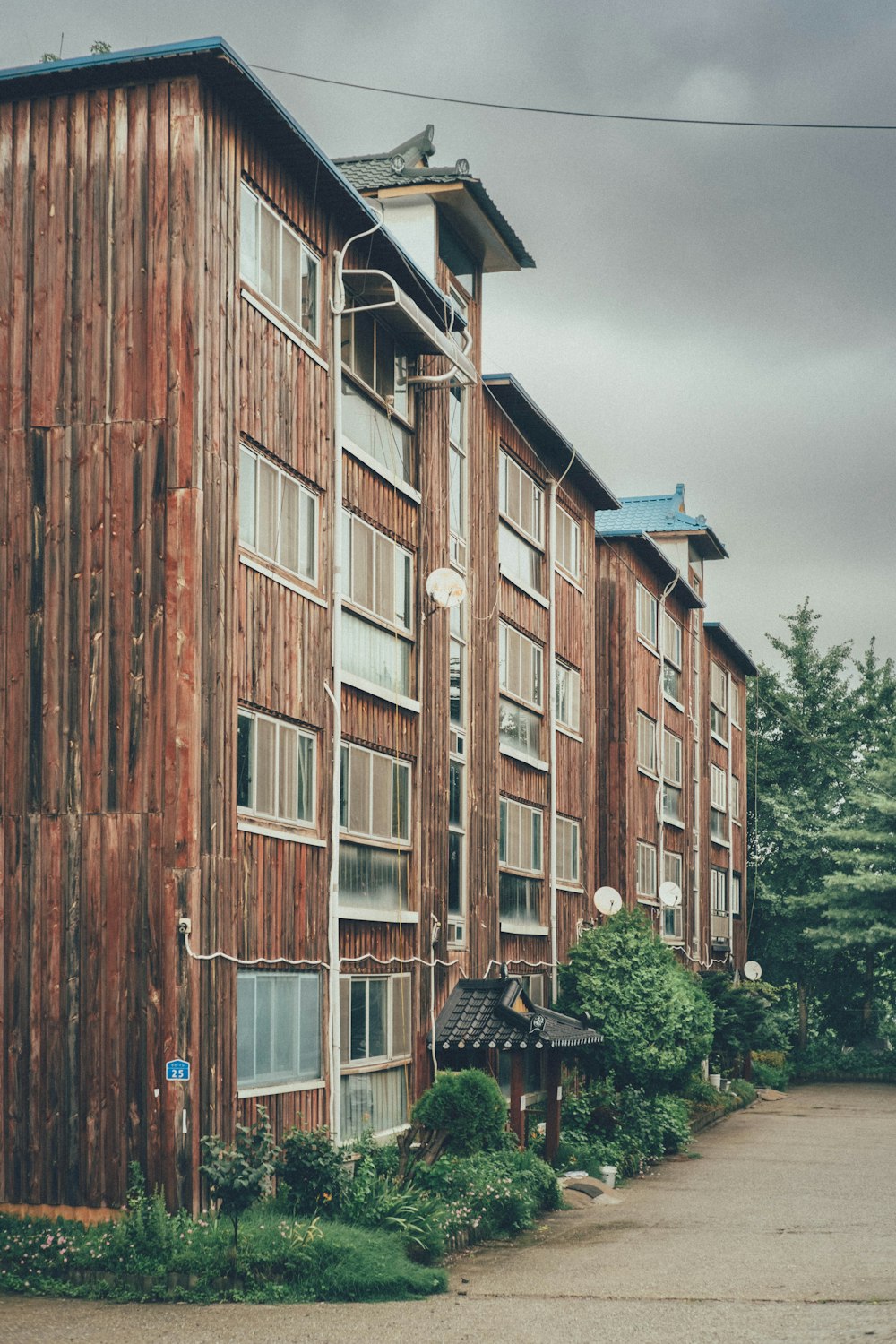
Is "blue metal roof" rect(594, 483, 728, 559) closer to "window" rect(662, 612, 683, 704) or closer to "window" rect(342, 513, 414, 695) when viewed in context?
"window" rect(662, 612, 683, 704)

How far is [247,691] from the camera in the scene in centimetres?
1905

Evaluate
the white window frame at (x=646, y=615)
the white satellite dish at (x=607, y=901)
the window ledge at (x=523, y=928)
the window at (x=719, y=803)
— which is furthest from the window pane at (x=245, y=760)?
the window at (x=719, y=803)

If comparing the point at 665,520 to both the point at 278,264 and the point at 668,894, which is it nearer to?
the point at 668,894

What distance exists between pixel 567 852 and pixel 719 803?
18631 mm

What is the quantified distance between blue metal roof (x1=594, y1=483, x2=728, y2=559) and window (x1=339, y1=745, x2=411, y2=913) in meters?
24.2

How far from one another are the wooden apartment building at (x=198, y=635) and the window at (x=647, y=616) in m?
16.1

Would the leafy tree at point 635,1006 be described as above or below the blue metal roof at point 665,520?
below

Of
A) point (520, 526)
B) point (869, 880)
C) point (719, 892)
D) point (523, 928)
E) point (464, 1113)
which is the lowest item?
point (464, 1113)

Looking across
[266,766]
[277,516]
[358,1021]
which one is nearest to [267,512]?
[277,516]

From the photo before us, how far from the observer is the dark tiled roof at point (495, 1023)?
24.2 m

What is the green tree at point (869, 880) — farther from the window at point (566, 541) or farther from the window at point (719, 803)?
the window at point (566, 541)

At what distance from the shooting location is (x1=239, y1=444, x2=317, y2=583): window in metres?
19.4

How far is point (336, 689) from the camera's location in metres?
21.2

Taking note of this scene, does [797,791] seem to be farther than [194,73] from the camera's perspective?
Yes
